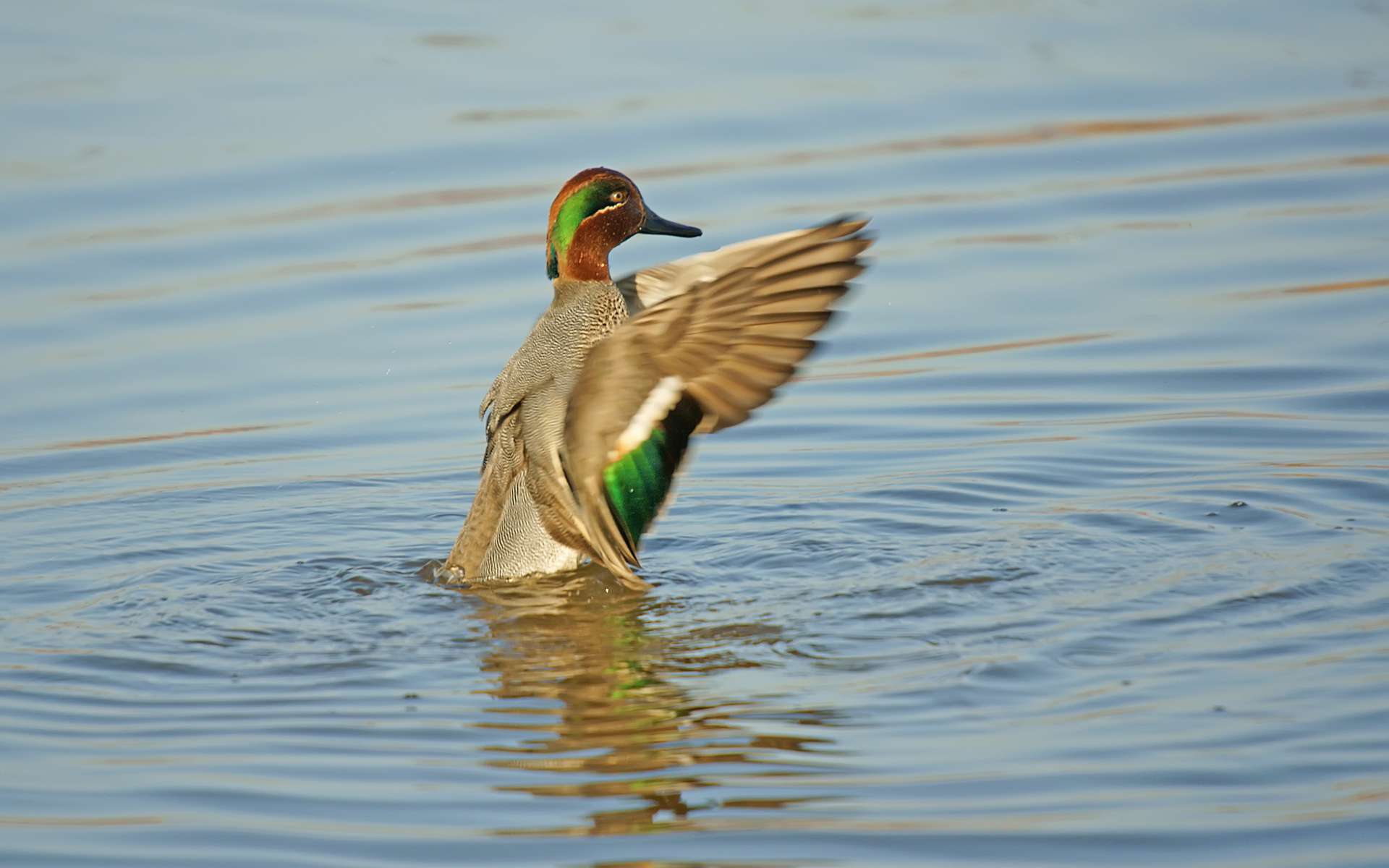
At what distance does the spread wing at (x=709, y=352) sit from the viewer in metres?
5.58

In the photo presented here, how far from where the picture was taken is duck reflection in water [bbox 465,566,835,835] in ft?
15.3

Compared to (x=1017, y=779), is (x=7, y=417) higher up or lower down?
higher up

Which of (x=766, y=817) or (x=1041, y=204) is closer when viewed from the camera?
(x=766, y=817)

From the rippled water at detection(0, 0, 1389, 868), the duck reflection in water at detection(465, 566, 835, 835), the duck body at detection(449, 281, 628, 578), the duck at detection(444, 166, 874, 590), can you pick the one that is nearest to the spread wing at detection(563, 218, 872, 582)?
the duck at detection(444, 166, 874, 590)

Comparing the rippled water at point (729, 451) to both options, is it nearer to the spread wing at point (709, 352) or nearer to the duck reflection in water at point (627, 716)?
the duck reflection in water at point (627, 716)

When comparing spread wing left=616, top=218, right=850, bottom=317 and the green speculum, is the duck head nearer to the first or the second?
spread wing left=616, top=218, right=850, bottom=317

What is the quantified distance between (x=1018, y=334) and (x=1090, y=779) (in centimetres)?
483

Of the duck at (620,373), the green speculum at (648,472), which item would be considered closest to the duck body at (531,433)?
the duck at (620,373)

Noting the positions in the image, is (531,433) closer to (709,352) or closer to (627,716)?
(709,352)

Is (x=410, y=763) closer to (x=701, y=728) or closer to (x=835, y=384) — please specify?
(x=701, y=728)

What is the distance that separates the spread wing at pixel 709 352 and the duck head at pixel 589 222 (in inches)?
39.1

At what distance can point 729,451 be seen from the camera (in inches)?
328

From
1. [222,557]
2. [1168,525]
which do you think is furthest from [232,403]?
[1168,525]

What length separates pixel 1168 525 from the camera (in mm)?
6816
